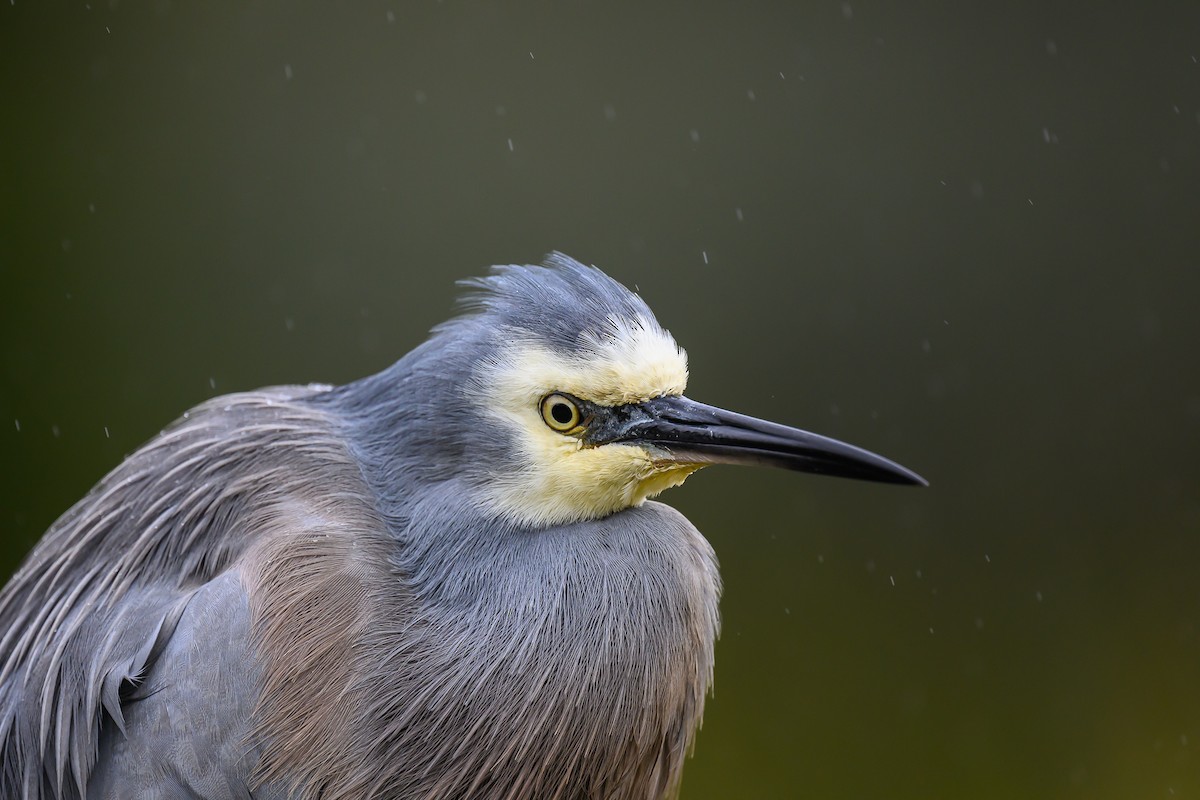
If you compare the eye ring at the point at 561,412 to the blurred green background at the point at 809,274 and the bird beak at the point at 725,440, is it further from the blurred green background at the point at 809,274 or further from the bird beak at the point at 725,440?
the blurred green background at the point at 809,274

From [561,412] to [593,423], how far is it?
0.05 meters

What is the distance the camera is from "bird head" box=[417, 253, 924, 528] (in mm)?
1634

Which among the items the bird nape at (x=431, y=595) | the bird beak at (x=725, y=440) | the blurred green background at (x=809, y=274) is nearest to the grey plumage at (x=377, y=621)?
the bird nape at (x=431, y=595)

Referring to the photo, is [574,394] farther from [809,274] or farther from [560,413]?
[809,274]

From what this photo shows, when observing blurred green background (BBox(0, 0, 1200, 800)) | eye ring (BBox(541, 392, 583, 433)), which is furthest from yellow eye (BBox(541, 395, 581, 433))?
blurred green background (BBox(0, 0, 1200, 800))

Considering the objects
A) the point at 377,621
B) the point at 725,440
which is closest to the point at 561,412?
the point at 725,440

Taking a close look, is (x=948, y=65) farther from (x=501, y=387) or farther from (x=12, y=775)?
(x=12, y=775)

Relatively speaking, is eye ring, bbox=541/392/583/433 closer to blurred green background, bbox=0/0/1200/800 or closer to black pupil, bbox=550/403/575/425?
black pupil, bbox=550/403/575/425

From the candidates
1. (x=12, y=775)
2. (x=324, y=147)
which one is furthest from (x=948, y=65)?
(x=12, y=775)

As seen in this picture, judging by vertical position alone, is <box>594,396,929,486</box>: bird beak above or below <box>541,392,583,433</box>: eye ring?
below

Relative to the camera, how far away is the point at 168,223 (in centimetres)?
371

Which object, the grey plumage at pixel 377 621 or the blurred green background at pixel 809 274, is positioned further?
the blurred green background at pixel 809 274

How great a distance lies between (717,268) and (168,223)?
1.80 meters

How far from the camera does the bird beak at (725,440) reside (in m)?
1.63
